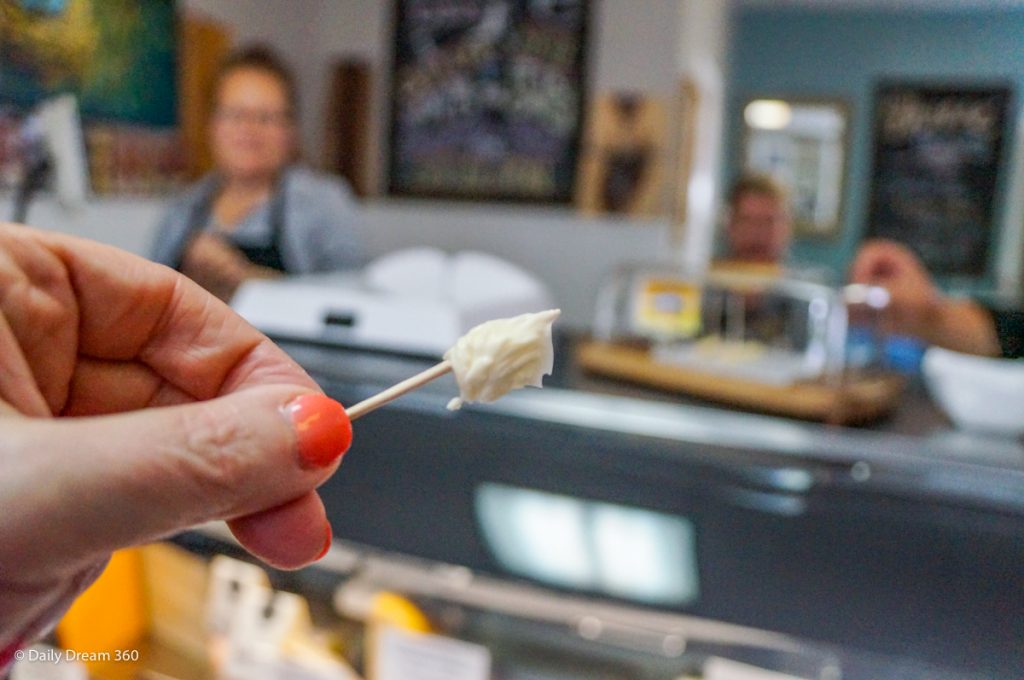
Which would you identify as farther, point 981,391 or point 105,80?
point 105,80

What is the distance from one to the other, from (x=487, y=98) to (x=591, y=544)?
84.1 inches

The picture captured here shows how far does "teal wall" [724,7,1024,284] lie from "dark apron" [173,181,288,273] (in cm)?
187

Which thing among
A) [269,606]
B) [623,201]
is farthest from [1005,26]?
[269,606]

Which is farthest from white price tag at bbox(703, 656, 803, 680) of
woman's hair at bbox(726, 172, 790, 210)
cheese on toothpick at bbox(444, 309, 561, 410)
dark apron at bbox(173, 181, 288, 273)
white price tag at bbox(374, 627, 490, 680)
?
woman's hair at bbox(726, 172, 790, 210)

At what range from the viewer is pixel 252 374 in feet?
1.77

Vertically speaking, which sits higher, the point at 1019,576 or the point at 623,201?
the point at 623,201

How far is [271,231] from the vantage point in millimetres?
1918

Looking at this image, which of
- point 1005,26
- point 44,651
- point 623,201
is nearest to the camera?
point 44,651

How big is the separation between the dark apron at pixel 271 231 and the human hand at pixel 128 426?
3.51ft

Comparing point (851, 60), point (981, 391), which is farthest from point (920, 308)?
point (851, 60)

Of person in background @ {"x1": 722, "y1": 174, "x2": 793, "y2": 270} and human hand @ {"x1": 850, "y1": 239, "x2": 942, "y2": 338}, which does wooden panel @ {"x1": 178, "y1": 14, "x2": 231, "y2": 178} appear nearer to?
person in background @ {"x1": 722, "y1": 174, "x2": 793, "y2": 270}

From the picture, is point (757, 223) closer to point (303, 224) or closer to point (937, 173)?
point (937, 173)

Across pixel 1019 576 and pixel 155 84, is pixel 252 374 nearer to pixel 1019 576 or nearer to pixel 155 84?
pixel 1019 576

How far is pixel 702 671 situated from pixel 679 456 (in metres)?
0.28
